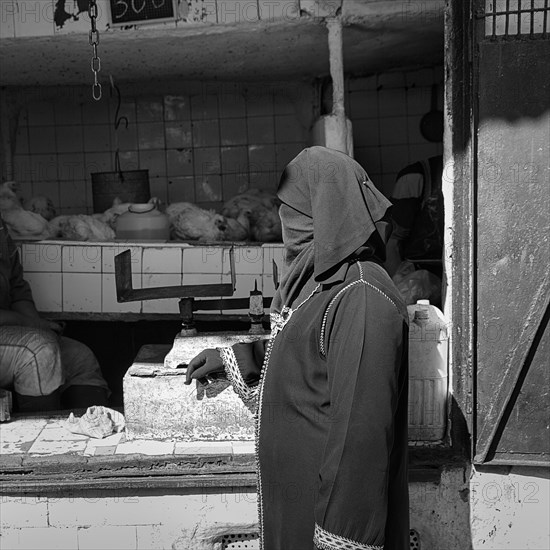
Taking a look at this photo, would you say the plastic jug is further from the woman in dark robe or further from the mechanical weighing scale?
the woman in dark robe

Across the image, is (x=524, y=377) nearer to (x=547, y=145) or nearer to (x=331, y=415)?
(x=547, y=145)

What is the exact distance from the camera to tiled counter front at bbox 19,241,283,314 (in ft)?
15.8

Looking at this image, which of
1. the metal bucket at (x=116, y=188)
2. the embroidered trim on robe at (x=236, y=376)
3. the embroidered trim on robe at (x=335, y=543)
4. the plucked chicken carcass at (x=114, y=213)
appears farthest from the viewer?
the metal bucket at (x=116, y=188)

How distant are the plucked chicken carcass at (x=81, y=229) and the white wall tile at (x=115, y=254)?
0.24 meters

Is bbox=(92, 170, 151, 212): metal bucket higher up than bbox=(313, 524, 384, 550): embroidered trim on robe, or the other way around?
bbox=(92, 170, 151, 212): metal bucket

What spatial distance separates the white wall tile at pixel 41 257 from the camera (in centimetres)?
483

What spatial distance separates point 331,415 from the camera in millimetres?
2223

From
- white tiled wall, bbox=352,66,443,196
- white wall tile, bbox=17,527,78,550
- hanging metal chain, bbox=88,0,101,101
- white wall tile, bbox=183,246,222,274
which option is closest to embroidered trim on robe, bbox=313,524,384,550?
white wall tile, bbox=17,527,78,550

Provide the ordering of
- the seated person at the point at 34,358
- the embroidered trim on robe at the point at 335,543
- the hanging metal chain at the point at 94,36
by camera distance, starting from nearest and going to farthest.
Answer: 1. the embroidered trim on robe at the point at 335,543
2. the hanging metal chain at the point at 94,36
3. the seated person at the point at 34,358

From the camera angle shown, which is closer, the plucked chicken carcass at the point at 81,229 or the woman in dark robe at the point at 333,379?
the woman in dark robe at the point at 333,379

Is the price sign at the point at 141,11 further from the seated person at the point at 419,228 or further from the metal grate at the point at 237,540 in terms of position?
the metal grate at the point at 237,540

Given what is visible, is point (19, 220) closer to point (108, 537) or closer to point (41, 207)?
point (41, 207)

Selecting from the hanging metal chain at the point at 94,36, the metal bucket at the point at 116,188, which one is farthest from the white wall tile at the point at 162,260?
the hanging metal chain at the point at 94,36

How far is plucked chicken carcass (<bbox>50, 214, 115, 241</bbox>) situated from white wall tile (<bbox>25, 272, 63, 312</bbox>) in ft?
1.06
